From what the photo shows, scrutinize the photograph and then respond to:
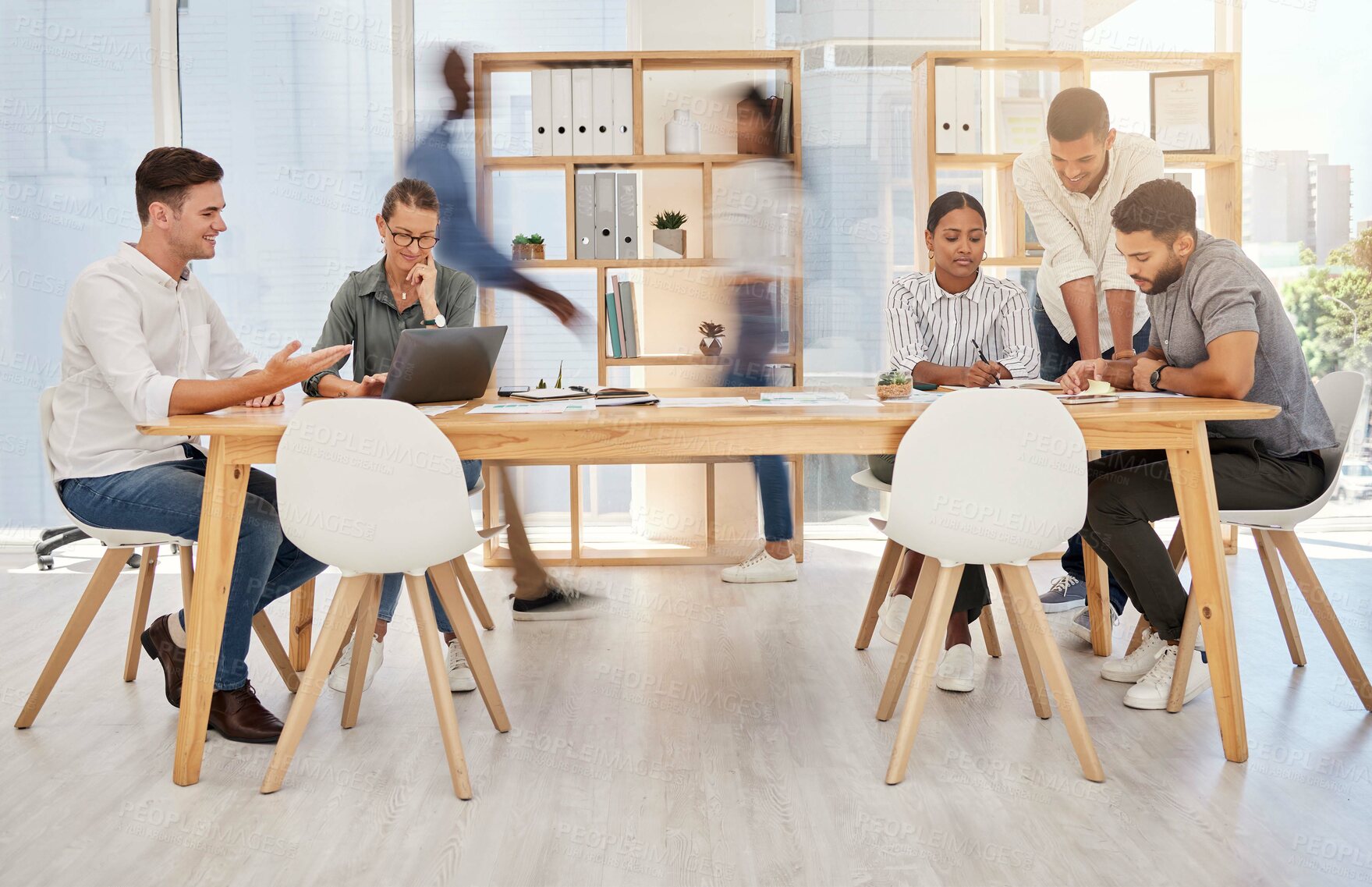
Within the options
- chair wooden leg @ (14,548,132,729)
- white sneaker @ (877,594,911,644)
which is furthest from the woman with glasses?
white sneaker @ (877,594,911,644)

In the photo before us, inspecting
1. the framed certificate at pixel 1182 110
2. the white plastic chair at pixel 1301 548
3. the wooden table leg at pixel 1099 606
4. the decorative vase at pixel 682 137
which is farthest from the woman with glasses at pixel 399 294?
the framed certificate at pixel 1182 110

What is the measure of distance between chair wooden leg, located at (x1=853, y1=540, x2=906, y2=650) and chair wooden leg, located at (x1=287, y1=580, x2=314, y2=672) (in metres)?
1.41

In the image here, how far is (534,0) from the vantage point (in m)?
4.10

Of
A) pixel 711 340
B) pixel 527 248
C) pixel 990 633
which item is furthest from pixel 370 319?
pixel 990 633

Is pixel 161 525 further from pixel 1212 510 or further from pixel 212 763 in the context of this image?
pixel 1212 510

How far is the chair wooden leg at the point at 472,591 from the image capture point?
103 inches

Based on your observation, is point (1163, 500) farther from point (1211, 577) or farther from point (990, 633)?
point (990, 633)

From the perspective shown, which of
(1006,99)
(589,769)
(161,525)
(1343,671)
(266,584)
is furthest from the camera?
(1006,99)

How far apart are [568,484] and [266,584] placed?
6.18ft

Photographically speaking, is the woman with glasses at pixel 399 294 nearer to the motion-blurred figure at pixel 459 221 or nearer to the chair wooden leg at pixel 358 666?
the chair wooden leg at pixel 358 666

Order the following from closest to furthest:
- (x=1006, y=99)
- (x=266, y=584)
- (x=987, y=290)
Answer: (x=266, y=584) < (x=987, y=290) < (x=1006, y=99)

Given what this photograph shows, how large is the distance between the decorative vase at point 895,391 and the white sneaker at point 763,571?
143 centimetres

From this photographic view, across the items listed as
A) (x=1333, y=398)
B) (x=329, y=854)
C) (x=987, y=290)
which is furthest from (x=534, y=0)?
(x=329, y=854)

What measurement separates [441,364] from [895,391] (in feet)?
3.20
